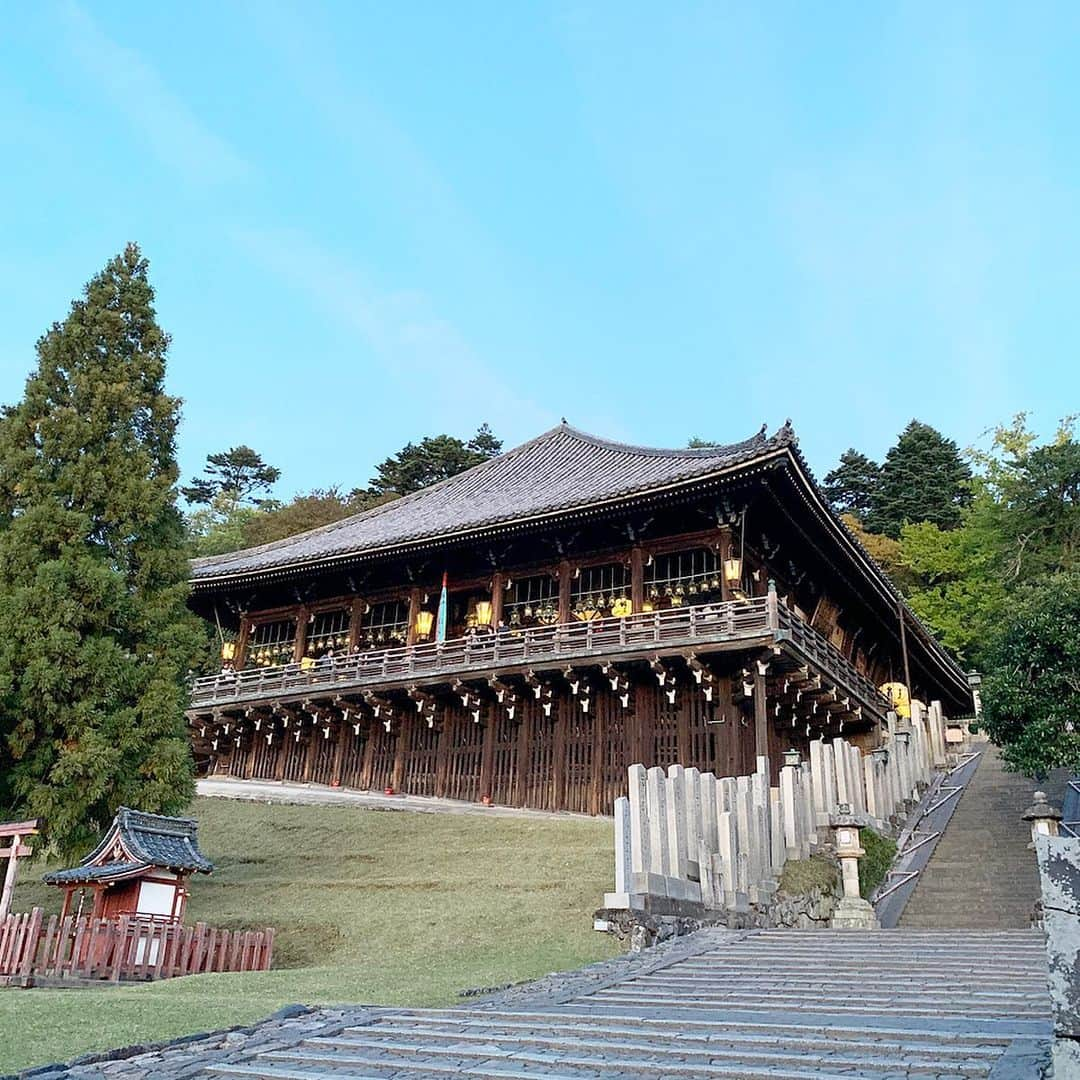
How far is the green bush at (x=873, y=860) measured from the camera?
14578mm

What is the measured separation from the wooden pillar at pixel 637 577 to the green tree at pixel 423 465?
120 ft

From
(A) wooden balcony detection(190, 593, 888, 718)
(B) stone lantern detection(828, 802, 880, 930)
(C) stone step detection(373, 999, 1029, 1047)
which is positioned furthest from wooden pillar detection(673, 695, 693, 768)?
(C) stone step detection(373, 999, 1029, 1047)

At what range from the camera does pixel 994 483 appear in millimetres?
43531

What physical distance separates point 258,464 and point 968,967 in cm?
6756

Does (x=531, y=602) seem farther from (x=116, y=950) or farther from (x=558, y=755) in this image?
(x=116, y=950)

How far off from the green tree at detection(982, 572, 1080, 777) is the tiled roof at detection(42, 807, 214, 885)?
13.3 m

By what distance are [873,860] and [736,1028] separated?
1086cm

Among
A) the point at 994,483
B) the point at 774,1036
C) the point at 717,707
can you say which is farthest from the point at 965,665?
the point at 774,1036

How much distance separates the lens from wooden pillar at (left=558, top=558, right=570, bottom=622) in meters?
23.1

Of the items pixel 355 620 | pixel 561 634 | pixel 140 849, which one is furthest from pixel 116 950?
pixel 355 620

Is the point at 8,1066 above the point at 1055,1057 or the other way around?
the other way around

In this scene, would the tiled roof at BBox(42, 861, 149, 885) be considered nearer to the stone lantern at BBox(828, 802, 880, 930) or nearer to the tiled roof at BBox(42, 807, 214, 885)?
the tiled roof at BBox(42, 807, 214, 885)

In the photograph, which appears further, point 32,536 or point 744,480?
point 744,480

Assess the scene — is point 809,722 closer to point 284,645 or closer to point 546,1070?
point 284,645
